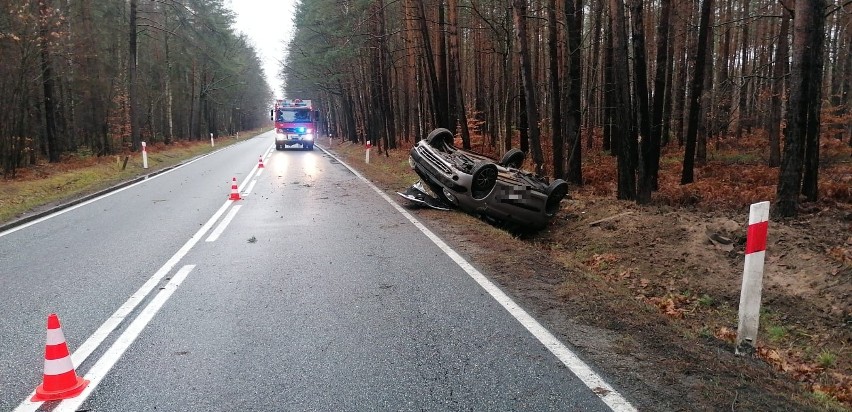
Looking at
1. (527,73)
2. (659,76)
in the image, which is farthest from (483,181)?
(659,76)

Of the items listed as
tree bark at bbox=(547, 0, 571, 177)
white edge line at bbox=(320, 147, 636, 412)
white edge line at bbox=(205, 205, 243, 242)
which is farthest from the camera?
tree bark at bbox=(547, 0, 571, 177)

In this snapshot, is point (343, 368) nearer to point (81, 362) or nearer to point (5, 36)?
point (81, 362)

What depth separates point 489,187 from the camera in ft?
33.4

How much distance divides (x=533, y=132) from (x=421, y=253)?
8072 millimetres

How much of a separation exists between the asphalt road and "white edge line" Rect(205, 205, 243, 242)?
100 millimetres

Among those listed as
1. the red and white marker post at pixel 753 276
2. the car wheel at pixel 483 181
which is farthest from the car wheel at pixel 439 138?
the red and white marker post at pixel 753 276

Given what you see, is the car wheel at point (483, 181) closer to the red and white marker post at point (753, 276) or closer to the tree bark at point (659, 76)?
the tree bark at point (659, 76)

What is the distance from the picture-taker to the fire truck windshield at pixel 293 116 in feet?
124

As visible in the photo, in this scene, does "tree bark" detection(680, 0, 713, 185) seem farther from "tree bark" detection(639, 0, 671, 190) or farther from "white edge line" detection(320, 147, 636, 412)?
"white edge line" detection(320, 147, 636, 412)

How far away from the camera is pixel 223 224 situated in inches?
396

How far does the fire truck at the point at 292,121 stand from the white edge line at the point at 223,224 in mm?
26743

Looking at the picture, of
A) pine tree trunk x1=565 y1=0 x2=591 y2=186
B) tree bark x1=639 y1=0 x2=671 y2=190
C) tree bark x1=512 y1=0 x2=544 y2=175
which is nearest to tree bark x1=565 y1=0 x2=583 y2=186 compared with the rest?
pine tree trunk x1=565 y1=0 x2=591 y2=186

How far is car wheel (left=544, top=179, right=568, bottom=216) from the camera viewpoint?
10.1 meters

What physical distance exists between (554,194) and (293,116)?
31.0m
